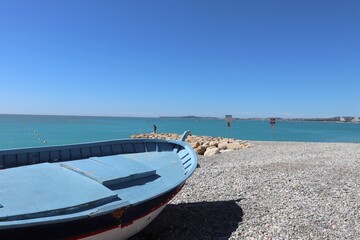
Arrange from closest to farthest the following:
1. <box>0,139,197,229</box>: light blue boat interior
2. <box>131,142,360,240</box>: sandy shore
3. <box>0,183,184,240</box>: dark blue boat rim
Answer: <box>0,183,184,240</box>: dark blue boat rim
<box>0,139,197,229</box>: light blue boat interior
<box>131,142,360,240</box>: sandy shore

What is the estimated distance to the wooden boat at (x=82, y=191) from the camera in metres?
4.16

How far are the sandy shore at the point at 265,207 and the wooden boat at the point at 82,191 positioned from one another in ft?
3.46

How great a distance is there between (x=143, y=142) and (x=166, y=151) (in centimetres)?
74

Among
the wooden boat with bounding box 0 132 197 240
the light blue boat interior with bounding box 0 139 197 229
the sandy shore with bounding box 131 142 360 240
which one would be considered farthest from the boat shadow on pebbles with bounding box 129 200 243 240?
the light blue boat interior with bounding box 0 139 197 229

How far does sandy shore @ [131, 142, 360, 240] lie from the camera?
243 inches

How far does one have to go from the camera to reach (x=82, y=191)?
16.7ft

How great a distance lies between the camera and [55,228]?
4129mm

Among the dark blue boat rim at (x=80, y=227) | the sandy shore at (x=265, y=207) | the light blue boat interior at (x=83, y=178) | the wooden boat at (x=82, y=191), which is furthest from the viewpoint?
the sandy shore at (x=265, y=207)

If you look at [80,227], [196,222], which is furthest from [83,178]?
[196,222]

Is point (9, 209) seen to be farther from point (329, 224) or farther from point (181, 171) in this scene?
point (329, 224)

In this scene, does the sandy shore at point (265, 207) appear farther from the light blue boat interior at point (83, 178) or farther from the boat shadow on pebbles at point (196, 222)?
the light blue boat interior at point (83, 178)

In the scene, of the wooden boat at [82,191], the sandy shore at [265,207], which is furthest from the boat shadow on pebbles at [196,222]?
the wooden boat at [82,191]

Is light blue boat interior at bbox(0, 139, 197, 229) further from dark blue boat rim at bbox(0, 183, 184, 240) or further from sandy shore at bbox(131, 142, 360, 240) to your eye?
sandy shore at bbox(131, 142, 360, 240)

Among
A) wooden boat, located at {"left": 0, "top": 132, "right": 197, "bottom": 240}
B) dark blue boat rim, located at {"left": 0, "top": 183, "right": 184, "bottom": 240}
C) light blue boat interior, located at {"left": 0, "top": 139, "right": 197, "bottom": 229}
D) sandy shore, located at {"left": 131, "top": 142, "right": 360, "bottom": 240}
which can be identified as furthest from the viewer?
sandy shore, located at {"left": 131, "top": 142, "right": 360, "bottom": 240}
